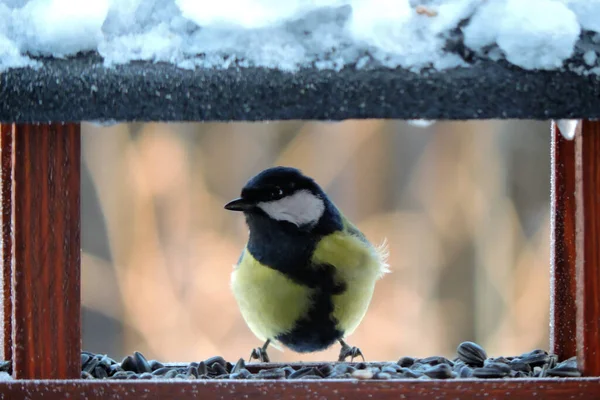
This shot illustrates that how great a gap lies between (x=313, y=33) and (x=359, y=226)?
4.69 metres

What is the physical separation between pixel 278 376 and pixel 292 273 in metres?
0.51

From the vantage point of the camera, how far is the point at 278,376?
7.22ft

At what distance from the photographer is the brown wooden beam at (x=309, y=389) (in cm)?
189

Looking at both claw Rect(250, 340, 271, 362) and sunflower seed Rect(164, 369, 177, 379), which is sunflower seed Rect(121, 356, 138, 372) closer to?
sunflower seed Rect(164, 369, 177, 379)

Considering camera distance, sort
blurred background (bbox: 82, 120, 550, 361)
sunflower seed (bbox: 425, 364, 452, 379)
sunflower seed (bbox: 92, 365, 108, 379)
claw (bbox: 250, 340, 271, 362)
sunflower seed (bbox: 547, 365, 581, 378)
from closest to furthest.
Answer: sunflower seed (bbox: 547, 365, 581, 378) → sunflower seed (bbox: 425, 364, 452, 379) → sunflower seed (bbox: 92, 365, 108, 379) → claw (bbox: 250, 340, 271, 362) → blurred background (bbox: 82, 120, 550, 361)

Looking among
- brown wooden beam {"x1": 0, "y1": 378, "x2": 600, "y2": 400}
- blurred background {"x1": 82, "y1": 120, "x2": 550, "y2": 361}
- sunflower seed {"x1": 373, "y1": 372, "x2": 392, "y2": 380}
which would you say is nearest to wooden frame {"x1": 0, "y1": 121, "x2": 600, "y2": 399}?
brown wooden beam {"x1": 0, "y1": 378, "x2": 600, "y2": 400}

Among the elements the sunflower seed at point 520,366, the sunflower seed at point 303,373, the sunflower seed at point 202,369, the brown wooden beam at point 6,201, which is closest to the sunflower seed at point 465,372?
the sunflower seed at point 520,366

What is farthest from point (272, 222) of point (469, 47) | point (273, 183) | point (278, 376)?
point (469, 47)

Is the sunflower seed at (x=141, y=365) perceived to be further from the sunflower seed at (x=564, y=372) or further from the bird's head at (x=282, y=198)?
the sunflower seed at (x=564, y=372)

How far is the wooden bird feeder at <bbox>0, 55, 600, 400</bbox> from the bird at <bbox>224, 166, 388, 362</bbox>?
62 cm

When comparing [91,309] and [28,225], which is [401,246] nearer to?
[91,309]

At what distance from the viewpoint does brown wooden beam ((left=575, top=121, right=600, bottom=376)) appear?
1.92 metres

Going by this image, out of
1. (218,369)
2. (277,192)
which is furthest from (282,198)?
(218,369)

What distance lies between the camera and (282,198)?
276cm
